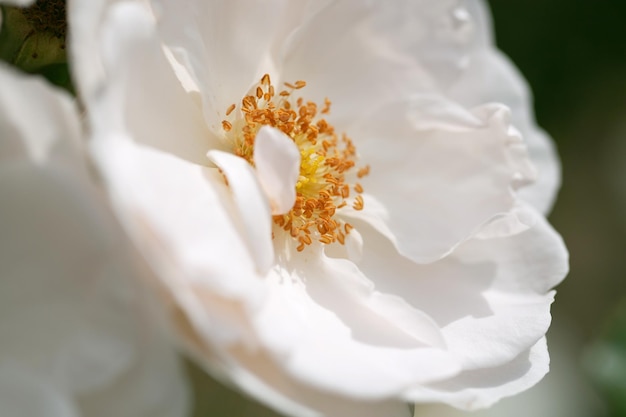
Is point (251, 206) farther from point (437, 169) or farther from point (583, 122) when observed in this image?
point (583, 122)

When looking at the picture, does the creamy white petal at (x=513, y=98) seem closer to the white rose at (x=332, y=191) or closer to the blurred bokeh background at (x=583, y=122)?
the white rose at (x=332, y=191)

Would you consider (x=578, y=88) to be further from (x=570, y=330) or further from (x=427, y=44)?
(x=427, y=44)

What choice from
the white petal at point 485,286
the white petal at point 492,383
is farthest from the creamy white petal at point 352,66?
the white petal at point 492,383

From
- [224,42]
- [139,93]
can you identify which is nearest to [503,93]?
[224,42]

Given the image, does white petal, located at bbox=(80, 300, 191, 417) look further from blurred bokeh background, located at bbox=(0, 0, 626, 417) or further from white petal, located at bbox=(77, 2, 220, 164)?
blurred bokeh background, located at bbox=(0, 0, 626, 417)

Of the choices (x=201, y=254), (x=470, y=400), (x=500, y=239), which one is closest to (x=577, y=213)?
(x=500, y=239)

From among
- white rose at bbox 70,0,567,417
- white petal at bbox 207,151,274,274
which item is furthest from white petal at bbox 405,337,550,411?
white petal at bbox 207,151,274,274
